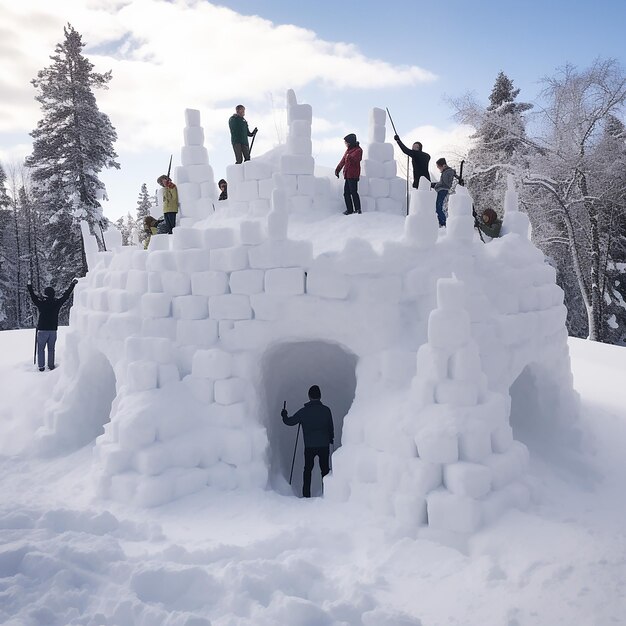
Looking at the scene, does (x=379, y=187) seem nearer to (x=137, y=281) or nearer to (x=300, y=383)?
(x=300, y=383)

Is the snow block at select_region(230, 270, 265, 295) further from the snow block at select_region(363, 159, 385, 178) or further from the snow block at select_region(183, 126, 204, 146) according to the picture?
the snow block at select_region(183, 126, 204, 146)

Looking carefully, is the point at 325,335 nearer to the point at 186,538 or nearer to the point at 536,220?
the point at 186,538

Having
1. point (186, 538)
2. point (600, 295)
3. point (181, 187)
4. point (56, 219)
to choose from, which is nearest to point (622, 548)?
point (186, 538)

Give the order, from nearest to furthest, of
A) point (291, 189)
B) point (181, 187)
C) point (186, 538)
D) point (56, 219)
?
point (186, 538)
point (291, 189)
point (181, 187)
point (56, 219)

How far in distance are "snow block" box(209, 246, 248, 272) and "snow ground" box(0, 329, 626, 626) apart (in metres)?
2.46

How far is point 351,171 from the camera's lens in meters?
7.05

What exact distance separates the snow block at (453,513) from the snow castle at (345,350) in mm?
12

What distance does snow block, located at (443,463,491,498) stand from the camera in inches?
179

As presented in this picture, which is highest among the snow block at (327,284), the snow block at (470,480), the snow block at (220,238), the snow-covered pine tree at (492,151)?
the snow-covered pine tree at (492,151)

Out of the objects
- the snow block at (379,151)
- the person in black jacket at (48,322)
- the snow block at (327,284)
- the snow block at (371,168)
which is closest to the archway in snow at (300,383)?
the snow block at (327,284)

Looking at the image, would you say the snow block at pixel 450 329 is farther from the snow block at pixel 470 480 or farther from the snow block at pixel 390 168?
the snow block at pixel 390 168

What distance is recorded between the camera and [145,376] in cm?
591

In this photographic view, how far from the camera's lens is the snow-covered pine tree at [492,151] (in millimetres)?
16578

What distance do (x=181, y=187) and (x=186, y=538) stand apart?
5.28 metres
